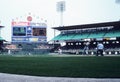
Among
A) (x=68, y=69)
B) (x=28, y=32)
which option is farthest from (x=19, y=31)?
(x=68, y=69)

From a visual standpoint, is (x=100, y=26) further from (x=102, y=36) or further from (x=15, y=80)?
(x=15, y=80)

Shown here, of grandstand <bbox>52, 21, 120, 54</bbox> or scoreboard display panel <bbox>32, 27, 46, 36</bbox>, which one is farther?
scoreboard display panel <bbox>32, 27, 46, 36</bbox>

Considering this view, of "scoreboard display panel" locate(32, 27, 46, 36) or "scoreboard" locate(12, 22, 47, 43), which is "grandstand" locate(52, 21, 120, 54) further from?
"scoreboard" locate(12, 22, 47, 43)

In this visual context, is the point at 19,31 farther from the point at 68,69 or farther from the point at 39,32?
the point at 68,69

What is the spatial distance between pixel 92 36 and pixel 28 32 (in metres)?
13.0

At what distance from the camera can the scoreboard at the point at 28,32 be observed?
4828 centimetres

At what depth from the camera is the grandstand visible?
4025 centimetres

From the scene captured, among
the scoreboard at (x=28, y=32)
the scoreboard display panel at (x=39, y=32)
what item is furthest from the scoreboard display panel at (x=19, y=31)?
the scoreboard display panel at (x=39, y=32)

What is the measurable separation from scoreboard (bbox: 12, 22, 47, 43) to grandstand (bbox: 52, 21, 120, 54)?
14.2ft

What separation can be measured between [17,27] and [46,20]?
8217mm

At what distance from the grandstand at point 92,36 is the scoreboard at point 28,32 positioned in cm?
432

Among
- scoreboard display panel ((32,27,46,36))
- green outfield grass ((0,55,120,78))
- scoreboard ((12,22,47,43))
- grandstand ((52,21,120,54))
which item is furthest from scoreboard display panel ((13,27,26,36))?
green outfield grass ((0,55,120,78))

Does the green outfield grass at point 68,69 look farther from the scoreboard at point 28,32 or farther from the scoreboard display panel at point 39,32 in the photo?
the scoreboard display panel at point 39,32

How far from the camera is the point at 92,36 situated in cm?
4444
